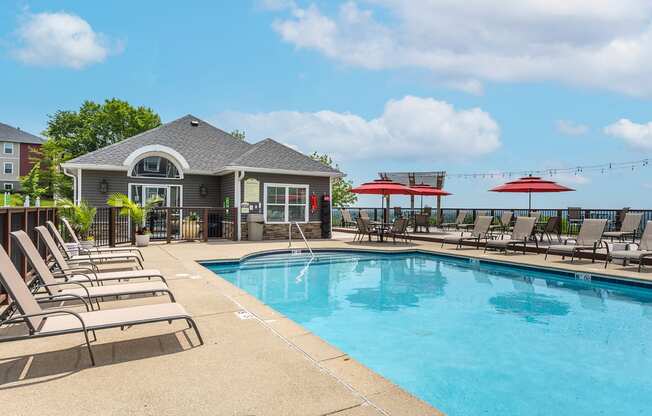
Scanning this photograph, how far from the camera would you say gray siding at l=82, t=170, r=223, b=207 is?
46.3ft

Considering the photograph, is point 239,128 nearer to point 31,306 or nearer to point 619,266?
point 619,266

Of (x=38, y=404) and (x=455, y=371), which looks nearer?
(x=38, y=404)

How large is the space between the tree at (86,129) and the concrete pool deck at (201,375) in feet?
116

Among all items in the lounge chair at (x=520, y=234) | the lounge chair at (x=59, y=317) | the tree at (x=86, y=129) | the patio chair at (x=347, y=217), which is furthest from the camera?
the tree at (x=86, y=129)

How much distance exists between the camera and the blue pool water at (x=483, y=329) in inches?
Result: 151

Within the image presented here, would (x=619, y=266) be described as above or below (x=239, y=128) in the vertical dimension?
below

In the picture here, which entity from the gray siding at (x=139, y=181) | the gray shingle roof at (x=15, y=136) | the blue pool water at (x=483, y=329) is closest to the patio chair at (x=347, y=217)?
the gray siding at (x=139, y=181)

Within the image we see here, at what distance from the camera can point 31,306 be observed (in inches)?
121

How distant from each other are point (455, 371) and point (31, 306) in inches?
155

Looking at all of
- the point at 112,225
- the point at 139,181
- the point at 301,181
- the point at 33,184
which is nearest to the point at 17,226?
the point at 112,225

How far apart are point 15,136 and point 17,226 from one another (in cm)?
4974

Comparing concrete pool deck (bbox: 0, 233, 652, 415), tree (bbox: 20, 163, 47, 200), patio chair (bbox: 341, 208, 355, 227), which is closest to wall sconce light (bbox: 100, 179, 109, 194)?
patio chair (bbox: 341, 208, 355, 227)

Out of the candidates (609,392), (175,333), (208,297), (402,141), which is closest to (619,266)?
(609,392)

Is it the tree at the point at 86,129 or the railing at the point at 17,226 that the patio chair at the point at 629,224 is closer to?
the railing at the point at 17,226
